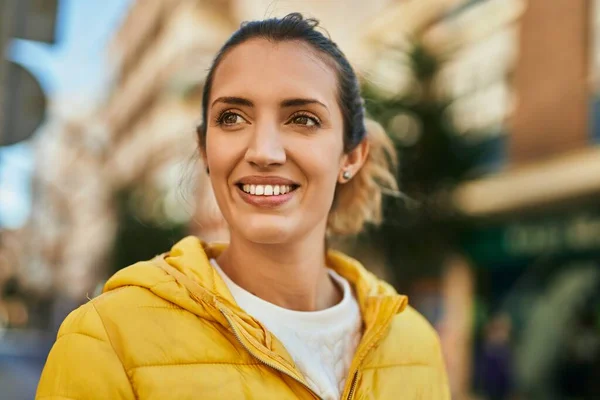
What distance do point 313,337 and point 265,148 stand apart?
0.49 meters

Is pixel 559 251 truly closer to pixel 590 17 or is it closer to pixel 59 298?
pixel 590 17

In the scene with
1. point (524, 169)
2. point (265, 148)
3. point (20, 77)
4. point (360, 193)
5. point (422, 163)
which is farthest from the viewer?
point (524, 169)

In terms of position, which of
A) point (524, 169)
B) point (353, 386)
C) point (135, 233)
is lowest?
point (135, 233)

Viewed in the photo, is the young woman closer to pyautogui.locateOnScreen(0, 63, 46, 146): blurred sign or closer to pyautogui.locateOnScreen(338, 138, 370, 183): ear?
pyautogui.locateOnScreen(338, 138, 370, 183): ear

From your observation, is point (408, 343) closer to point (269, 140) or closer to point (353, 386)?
point (353, 386)

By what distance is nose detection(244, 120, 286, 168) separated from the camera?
155 centimetres

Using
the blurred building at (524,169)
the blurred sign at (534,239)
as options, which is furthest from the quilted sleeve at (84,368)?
the blurred sign at (534,239)

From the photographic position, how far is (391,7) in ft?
50.0

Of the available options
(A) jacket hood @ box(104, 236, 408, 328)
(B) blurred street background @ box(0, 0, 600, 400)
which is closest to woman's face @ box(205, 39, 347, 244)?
(A) jacket hood @ box(104, 236, 408, 328)

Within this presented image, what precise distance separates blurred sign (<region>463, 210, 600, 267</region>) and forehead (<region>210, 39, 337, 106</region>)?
30.9ft

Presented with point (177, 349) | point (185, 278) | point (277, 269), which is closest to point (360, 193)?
point (277, 269)

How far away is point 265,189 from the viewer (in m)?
1.59

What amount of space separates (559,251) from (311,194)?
32.7 feet

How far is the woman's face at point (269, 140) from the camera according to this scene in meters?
1.58
